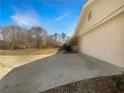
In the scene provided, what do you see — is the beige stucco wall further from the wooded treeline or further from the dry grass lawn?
the wooded treeline

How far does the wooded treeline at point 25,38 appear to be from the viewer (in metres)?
32.6

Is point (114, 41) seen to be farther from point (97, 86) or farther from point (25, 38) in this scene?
point (25, 38)

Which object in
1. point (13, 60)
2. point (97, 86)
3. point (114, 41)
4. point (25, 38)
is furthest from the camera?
point (25, 38)

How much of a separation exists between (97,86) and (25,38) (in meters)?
34.2

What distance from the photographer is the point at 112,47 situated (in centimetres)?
522

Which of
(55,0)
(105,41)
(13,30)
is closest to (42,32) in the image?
(13,30)

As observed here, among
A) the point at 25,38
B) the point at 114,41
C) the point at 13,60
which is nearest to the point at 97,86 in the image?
the point at 114,41

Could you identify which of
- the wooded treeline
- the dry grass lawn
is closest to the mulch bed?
the dry grass lawn

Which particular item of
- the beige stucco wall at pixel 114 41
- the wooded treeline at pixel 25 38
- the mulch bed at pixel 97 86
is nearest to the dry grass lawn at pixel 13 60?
the mulch bed at pixel 97 86

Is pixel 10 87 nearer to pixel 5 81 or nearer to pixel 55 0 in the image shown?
pixel 5 81

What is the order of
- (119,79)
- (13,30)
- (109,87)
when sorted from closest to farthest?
(109,87) < (119,79) < (13,30)

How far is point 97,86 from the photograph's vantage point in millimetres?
3125

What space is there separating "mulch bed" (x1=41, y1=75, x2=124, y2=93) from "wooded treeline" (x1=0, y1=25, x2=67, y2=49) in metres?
31.8

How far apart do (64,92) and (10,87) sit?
206cm
